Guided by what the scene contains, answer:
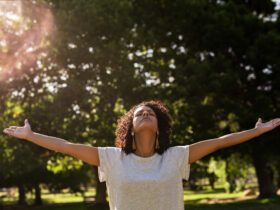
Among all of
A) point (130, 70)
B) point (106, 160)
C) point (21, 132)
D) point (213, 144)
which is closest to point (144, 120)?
point (106, 160)

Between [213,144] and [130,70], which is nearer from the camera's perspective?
[213,144]

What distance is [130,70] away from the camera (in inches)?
851

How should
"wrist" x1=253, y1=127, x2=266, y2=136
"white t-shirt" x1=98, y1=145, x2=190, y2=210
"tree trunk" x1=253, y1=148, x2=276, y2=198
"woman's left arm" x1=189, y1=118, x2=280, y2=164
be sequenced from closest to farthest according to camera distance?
"white t-shirt" x1=98, y1=145, x2=190, y2=210
"woman's left arm" x1=189, y1=118, x2=280, y2=164
"wrist" x1=253, y1=127, x2=266, y2=136
"tree trunk" x1=253, y1=148, x2=276, y2=198

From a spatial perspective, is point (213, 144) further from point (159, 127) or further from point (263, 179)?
point (263, 179)

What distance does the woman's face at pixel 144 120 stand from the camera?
3.43m

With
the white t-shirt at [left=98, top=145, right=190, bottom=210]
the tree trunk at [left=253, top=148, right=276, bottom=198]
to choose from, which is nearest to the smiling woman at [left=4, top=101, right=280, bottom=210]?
the white t-shirt at [left=98, top=145, right=190, bottom=210]

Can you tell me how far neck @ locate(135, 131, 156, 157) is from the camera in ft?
11.1

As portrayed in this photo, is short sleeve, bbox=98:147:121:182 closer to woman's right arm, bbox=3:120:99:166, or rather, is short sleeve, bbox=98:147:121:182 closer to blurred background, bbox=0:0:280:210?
woman's right arm, bbox=3:120:99:166

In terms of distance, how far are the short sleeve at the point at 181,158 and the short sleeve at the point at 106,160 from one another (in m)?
0.38

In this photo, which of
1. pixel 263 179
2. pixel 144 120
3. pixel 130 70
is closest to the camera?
pixel 144 120

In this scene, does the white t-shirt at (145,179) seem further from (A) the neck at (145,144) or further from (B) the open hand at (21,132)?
(B) the open hand at (21,132)

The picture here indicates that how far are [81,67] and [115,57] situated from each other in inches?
71.5

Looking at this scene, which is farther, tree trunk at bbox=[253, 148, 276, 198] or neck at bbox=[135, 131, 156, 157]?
tree trunk at bbox=[253, 148, 276, 198]

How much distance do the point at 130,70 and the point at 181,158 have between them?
1839 cm
